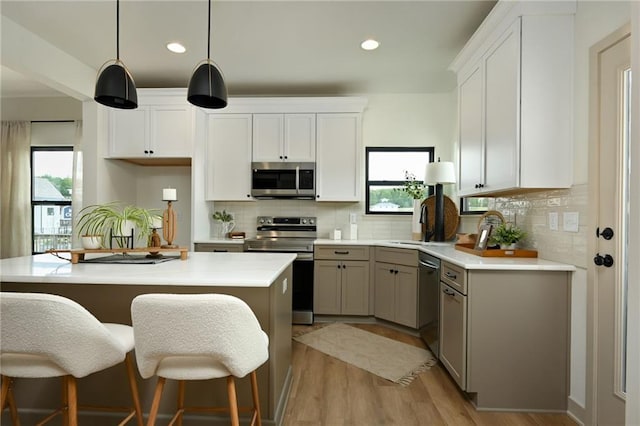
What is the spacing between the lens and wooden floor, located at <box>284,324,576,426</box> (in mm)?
2031

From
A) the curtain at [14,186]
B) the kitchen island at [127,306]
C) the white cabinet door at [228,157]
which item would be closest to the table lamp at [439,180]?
the white cabinet door at [228,157]

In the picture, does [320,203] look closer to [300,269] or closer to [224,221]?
[300,269]

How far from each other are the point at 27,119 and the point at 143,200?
2.03 m

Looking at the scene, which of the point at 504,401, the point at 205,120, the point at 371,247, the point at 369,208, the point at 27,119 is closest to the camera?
the point at 504,401

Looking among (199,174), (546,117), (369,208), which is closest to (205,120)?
(199,174)

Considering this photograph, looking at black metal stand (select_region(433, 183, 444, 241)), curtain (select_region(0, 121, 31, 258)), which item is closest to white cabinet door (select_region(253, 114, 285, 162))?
black metal stand (select_region(433, 183, 444, 241))

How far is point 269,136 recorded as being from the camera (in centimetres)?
408

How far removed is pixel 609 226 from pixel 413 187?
7.68ft

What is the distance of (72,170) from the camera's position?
4.67 metres

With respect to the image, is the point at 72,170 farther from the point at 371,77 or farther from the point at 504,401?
the point at 504,401

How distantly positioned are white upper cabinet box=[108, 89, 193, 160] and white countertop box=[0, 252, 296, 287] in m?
2.05

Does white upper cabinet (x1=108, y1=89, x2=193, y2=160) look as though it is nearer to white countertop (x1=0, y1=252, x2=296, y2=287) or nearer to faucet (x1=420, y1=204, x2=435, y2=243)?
white countertop (x1=0, y1=252, x2=296, y2=287)

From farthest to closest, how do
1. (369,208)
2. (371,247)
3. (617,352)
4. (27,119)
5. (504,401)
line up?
(27,119), (369,208), (371,247), (504,401), (617,352)

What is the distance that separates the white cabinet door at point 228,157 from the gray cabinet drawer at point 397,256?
1.66 m
